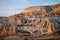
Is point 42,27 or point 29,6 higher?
point 29,6

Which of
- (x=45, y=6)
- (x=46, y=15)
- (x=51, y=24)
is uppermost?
(x=45, y=6)

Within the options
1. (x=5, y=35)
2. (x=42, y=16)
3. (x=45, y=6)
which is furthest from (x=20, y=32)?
(x=45, y=6)

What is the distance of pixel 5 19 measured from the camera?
4918mm

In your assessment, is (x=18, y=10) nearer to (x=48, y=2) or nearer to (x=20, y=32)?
(x=20, y=32)

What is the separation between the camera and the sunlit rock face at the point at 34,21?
188 inches

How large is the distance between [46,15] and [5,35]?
1553mm

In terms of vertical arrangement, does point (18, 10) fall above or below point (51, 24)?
above

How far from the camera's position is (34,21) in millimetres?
4836

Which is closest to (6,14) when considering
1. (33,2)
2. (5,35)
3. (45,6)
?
(5,35)

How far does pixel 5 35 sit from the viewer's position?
4812 mm

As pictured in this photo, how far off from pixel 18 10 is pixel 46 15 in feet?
3.22

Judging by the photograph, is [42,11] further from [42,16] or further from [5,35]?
[5,35]

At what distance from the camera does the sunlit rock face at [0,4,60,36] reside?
4.78 metres

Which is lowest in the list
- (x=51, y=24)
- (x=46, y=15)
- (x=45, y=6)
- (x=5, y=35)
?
(x=5, y=35)
